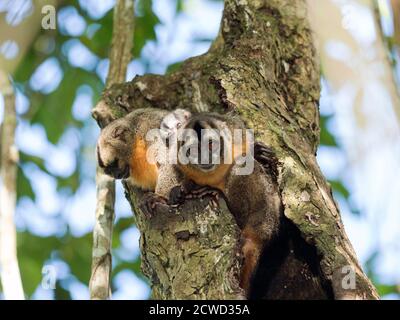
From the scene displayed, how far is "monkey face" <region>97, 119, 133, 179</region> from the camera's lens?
7.30m

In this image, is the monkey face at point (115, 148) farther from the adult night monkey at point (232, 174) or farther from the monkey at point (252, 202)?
the adult night monkey at point (232, 174)

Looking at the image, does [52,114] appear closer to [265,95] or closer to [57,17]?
[57,17]

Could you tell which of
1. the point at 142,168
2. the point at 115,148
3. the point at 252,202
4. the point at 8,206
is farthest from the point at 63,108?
the point at 252,202

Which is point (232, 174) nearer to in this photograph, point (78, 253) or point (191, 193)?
point (191, 193)

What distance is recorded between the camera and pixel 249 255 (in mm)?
5348

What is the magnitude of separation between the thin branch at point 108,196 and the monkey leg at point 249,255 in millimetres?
1177

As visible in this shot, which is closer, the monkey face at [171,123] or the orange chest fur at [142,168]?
the monkey face at [171,123]

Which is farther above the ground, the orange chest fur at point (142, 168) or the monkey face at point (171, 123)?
the monkey face at point (171, 123)

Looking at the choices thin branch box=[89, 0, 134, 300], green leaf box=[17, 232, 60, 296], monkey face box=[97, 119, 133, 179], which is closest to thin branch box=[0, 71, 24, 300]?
thin branch box=[89, 0, 134, 300]

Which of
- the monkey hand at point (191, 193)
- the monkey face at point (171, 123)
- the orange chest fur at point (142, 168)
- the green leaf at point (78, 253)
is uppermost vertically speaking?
the monkey face at point (171, 123)

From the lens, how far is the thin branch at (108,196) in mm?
5641

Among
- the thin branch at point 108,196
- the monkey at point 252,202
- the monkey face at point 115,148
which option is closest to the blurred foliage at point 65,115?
the thin branch at point 108,196

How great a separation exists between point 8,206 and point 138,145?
1.64 m
